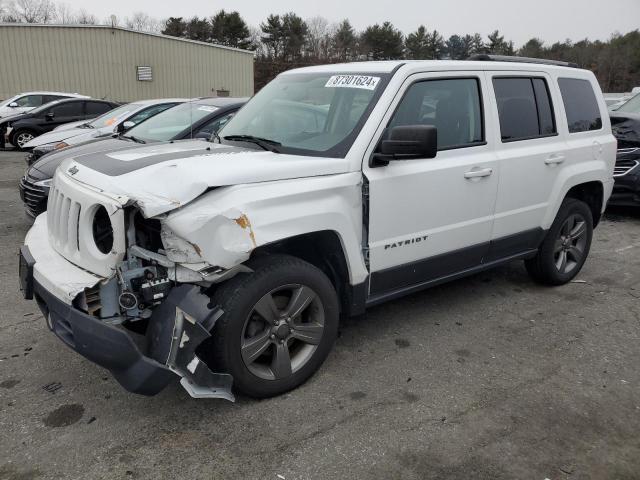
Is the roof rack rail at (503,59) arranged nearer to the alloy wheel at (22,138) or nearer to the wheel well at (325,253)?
the wheel well at (325,253)

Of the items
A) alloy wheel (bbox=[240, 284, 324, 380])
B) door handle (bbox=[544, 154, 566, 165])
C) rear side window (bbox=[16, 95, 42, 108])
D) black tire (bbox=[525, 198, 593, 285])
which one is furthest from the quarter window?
rear side window (bbox=[16, 95, 42, 108])

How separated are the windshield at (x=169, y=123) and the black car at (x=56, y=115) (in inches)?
326

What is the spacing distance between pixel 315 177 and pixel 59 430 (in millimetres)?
1929

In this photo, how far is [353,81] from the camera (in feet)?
12.2

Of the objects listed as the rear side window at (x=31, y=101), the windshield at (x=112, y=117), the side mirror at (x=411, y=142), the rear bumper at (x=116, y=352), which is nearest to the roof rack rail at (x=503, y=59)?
the side mirror at (x=411, y=142)

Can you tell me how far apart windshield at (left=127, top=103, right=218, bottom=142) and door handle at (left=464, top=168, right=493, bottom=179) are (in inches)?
155

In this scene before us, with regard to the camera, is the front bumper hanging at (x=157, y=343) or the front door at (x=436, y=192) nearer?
the front bumper hanging at (x=157, y=343)

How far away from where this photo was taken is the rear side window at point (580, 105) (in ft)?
15.5

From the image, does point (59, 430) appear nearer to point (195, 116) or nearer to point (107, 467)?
point (107, 467)

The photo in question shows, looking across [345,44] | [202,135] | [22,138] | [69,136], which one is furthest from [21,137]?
[345,44]

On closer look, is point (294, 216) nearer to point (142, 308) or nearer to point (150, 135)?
point (142, 308)

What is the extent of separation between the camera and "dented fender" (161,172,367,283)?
2646mm

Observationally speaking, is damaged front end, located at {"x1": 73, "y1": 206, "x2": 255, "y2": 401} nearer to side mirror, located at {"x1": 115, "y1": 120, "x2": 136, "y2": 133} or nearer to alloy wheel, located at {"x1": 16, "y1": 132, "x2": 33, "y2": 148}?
side mirror, located at {"x1": 115, "y1": 120, "x2": 136, "y2": 133}

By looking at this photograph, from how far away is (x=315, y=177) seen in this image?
3125 mm
